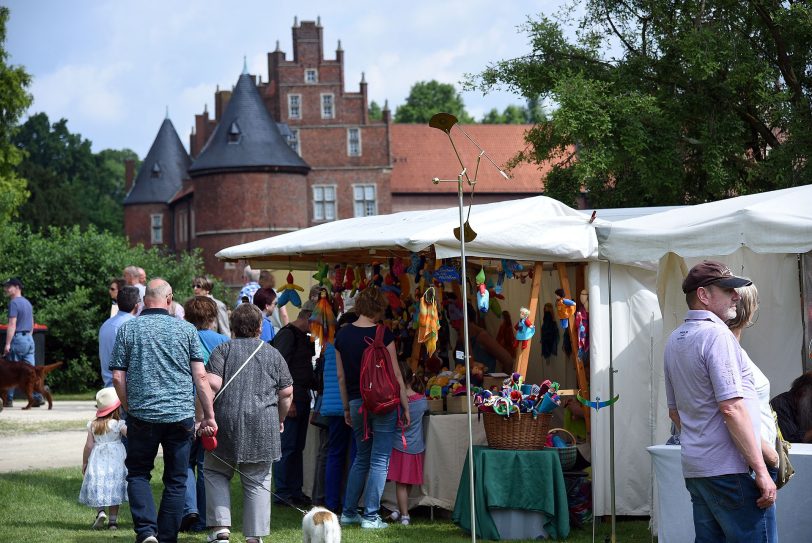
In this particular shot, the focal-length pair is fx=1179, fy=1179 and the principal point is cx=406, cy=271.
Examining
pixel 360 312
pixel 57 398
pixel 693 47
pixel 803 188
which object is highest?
pixel 693 47

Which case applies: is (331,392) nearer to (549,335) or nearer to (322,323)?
(322,323)

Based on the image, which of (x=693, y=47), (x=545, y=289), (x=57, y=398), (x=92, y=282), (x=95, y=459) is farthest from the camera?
(x=92, y=282)

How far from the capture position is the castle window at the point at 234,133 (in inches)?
1986

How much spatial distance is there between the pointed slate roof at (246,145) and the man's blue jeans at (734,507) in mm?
46054

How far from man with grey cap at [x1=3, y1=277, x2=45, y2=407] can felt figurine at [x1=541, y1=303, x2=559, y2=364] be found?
8733 mm

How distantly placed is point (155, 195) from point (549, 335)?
170 ft

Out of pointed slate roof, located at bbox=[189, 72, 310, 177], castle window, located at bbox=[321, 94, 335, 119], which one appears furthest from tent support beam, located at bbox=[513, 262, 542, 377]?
castle window, located at bbox=[321, 94, 335, 119]

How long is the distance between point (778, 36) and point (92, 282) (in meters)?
14.9

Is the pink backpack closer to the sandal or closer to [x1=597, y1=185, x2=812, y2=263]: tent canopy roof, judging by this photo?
the sandal

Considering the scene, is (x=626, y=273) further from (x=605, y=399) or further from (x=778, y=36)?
(x=778, y=36)

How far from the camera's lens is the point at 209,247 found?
50.9 meters

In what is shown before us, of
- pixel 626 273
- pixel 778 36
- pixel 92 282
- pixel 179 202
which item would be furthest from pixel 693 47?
pixel 179 202

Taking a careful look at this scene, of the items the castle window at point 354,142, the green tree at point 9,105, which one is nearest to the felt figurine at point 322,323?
the green tree at point 9,105

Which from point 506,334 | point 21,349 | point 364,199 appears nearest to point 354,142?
point 364,199
